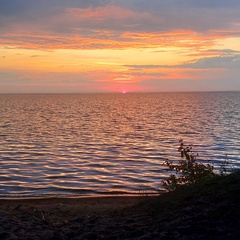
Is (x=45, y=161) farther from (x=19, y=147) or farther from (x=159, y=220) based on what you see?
(x=159, y=220)

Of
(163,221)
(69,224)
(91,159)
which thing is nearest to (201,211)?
(163,221)

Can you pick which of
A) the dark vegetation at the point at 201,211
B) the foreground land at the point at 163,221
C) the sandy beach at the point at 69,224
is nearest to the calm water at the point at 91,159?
the sandy beach at the point at 69,224

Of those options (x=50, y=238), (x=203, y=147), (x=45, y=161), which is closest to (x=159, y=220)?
(x=50, y=238)

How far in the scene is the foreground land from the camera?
771cm

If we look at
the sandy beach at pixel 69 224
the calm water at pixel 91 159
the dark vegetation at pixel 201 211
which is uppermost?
the dark vegetation at pixel 201 211

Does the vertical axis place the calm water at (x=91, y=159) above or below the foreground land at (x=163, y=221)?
Result: below

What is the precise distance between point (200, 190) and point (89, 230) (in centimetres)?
295

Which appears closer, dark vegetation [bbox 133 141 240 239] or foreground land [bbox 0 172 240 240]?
dark vegetation [bbox 133 141 240 239]

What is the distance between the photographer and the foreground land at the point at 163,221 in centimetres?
771

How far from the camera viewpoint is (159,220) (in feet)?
28.8

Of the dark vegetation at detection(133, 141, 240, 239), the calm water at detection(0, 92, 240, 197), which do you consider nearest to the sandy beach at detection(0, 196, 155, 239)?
the dark vegetation at detection(133, 141, 240, 239)

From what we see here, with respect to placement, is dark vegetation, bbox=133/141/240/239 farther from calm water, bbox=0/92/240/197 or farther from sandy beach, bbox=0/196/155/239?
calm water, bbox=0/92/240/197

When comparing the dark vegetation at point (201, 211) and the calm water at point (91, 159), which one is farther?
the calm water at point (91, 159)

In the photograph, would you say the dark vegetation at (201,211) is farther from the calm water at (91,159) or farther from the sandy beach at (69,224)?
the calm water at (91,159)
